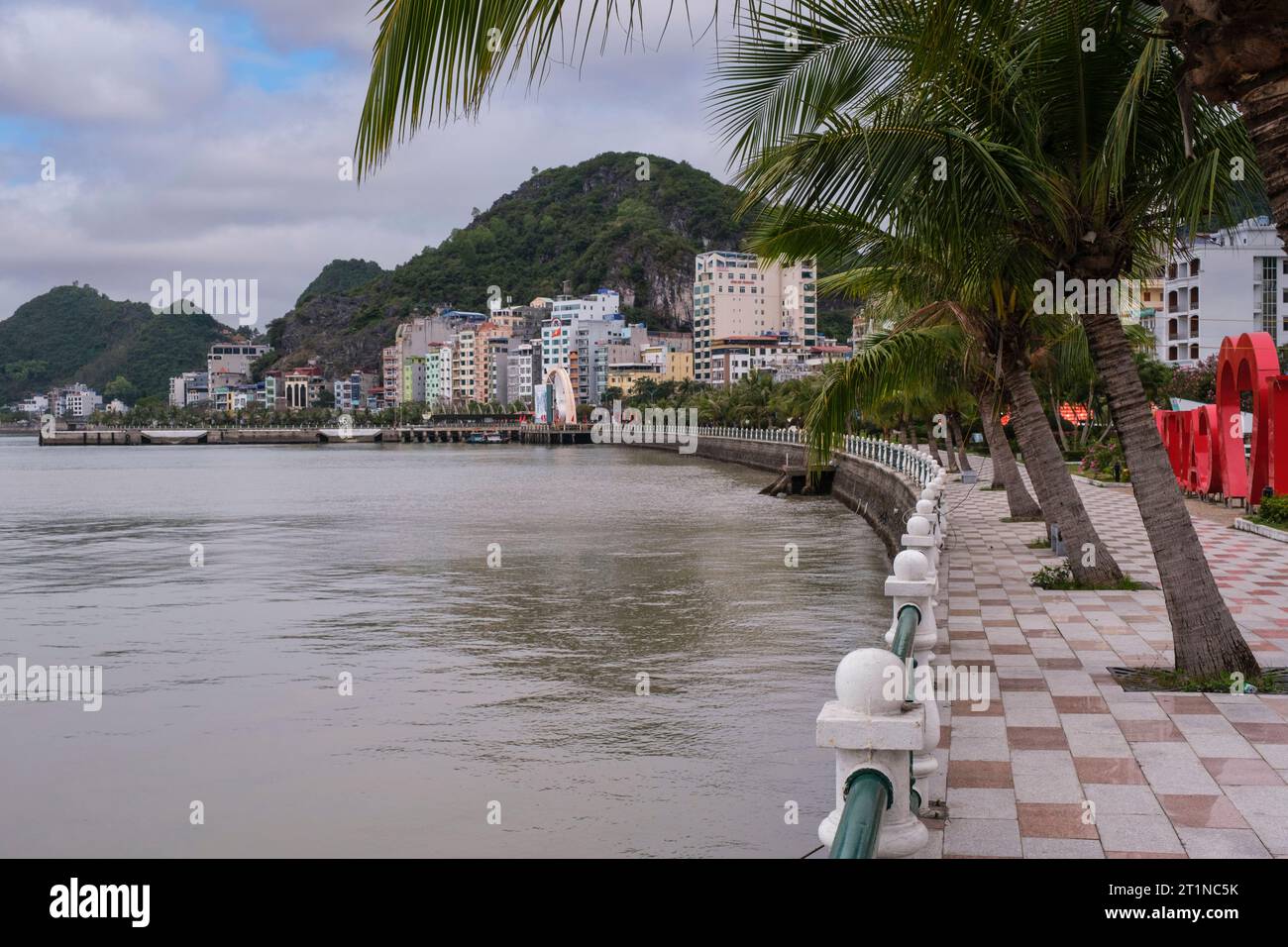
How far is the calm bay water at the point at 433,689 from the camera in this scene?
9836 millimetres

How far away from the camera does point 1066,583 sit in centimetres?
1409

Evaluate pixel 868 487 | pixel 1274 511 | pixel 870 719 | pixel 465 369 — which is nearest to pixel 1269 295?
pixel 868 487

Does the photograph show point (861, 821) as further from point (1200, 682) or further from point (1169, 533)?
point (1169, 533)

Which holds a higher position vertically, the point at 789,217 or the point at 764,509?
the point at 789,217

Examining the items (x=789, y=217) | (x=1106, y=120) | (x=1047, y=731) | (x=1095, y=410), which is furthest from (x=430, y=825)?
(x=1095, y=410)

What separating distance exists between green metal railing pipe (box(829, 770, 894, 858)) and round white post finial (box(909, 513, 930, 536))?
5.02 meters

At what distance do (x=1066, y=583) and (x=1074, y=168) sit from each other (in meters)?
6.30

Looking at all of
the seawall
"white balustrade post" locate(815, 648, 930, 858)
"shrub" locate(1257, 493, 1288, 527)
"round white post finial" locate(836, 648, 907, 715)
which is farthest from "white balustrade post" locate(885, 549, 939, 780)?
"shrub" locate(1257, 493, 1288, 527)

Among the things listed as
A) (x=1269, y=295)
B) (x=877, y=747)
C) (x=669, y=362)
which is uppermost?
(x=1269, y=295)

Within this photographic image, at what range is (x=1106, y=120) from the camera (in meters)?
8.97

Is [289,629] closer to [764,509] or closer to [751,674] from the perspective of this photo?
[751,674]

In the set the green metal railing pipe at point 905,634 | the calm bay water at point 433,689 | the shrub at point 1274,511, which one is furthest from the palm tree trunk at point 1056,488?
the green metal railing pipe at point 905,634

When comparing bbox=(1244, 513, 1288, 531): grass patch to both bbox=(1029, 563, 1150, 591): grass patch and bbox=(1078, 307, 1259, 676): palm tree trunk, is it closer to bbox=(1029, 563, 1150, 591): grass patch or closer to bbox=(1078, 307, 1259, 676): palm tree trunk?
bbox=(1029, 563, 1150, 591): grass patch

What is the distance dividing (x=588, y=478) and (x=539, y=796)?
185 ft
